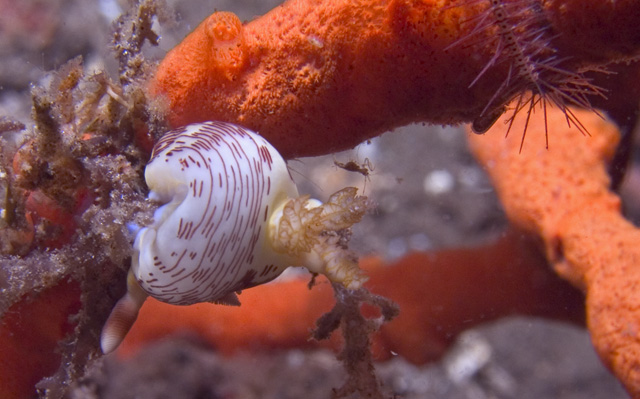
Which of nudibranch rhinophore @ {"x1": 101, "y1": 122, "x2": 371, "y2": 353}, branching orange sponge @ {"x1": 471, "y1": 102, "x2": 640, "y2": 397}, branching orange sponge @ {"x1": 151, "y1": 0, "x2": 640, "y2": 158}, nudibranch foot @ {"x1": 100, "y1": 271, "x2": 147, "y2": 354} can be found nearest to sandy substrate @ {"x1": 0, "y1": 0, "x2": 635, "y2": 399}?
branching orange sponge @ {"x1": 151, "y1": 0, "x2": 640, "y2": 158}

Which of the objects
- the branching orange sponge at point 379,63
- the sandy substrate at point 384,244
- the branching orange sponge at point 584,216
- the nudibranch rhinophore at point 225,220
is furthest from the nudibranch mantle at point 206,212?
the branching orange sponge at point 584,216

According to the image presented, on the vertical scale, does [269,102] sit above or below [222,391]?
above

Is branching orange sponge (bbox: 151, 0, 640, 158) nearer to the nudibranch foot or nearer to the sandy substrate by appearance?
the sandy substrate

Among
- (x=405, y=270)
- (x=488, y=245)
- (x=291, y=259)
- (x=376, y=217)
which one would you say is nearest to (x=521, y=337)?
(x=376, y=217)

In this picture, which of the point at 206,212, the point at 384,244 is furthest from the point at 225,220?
the point at 384,244

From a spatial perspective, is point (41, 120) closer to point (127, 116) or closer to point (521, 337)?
point (127, 116)

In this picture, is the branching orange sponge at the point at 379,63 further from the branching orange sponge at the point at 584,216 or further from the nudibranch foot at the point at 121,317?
the branching orange sponge at the point at 584,216
